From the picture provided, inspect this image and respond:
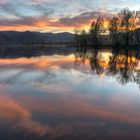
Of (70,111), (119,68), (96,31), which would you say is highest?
(96,31)

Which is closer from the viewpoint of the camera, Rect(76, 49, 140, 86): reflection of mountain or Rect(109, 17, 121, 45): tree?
Rect(76, 49, 140, 86): reflection of mountain

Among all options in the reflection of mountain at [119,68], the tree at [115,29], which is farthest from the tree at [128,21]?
the reflection of mountain at [119,68]

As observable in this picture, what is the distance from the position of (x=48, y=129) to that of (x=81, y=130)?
101cm

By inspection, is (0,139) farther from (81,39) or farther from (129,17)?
(81,39)

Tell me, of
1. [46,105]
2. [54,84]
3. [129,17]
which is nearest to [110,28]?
[129,17]

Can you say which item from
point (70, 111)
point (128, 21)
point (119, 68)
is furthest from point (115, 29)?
point (70, 111)

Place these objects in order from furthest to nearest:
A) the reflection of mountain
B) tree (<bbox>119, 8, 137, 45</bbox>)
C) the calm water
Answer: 1. tree (<bbox>119, 8, 137, 45</bbox>)
2. the reflection of mountain
3. the calm water

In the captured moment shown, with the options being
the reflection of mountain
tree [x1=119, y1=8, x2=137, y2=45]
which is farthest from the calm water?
tree [x1=119, y1=8, x2=137, y2=45]

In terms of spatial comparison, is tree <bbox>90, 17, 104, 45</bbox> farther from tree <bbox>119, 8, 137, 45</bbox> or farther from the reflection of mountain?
the reflection of mountain

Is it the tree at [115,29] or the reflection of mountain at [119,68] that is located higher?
the tree at [115,29]

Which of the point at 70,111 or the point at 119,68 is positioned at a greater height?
the point at 70,111

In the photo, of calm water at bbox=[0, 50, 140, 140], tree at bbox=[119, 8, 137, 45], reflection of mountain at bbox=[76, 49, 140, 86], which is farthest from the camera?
tree at bbox=[119, 8, 137, 45]

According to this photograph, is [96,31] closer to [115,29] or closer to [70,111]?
[115,29]

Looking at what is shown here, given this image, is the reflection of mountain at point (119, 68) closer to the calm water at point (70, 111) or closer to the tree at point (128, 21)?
the calm water at point (70, 111)
